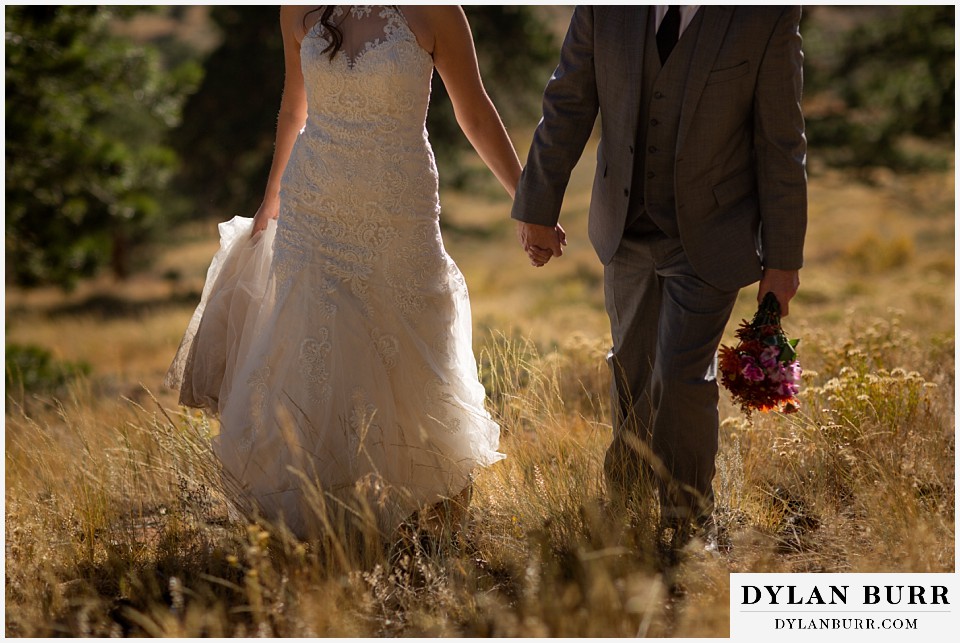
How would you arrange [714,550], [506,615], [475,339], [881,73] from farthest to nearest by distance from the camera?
[881,73], [475,339], [714,550], [506,615]

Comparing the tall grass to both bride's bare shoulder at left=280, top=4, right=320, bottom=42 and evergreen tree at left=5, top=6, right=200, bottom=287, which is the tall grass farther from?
evergreen tree at left=5, top=6, right=200, bottom=287

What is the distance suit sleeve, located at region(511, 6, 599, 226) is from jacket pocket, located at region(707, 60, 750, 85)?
0.49 meters

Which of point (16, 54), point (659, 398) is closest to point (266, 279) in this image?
point (659, 398)

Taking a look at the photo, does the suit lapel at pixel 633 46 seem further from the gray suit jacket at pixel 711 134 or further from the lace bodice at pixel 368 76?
the lace bodice at pixel 368 76

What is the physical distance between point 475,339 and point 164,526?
4.50m

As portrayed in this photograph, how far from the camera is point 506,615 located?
9.02 feet

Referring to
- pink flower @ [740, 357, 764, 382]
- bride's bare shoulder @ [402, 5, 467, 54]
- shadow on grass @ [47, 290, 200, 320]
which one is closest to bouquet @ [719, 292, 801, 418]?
pink flower @ [740, 357, 764, 382]

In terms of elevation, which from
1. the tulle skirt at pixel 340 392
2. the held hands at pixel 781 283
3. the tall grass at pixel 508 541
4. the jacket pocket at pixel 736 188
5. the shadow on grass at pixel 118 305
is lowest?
the tall grass at pixel 508 541

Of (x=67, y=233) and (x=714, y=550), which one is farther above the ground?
(x=67, y=233)

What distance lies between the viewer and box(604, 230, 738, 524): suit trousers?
127 inches

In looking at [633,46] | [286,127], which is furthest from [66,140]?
[633,46]

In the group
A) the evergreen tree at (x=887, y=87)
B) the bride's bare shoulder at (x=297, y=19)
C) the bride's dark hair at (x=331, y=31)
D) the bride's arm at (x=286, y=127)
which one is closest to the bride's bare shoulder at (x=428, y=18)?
the bride's dark hair at (x=331, y=31)

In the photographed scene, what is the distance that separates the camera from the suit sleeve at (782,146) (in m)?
3.04

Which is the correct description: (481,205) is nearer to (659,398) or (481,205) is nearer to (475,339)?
(475,339)
